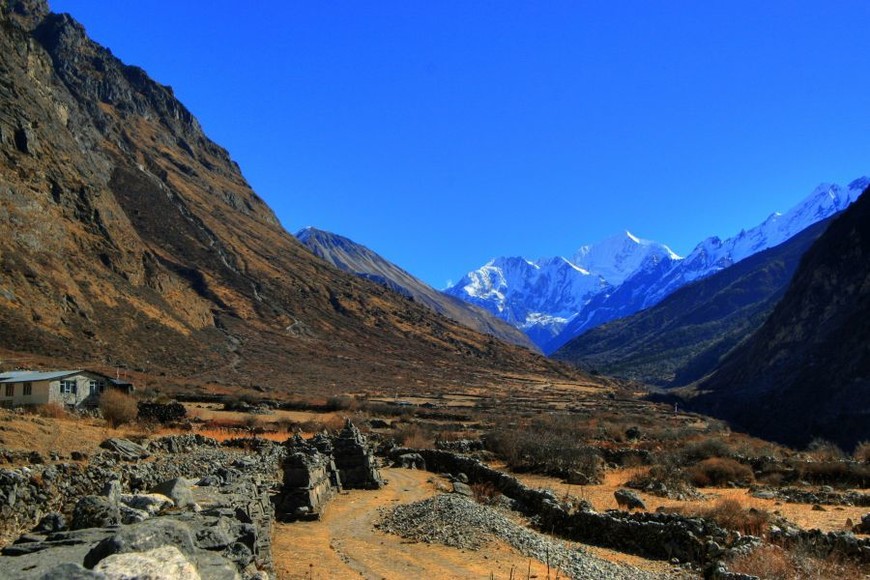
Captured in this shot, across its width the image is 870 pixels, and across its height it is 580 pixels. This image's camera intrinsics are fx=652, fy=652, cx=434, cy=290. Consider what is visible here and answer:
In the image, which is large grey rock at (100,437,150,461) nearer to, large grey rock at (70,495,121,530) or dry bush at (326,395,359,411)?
large grey rock at (70,495,121,530)

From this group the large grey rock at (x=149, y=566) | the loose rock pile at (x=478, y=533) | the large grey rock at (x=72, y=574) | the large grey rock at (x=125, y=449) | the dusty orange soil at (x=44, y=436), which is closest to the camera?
the large grey rock at (x=72, y=574)

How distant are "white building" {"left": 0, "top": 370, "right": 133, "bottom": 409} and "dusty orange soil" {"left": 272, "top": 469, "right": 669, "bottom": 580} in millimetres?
23159

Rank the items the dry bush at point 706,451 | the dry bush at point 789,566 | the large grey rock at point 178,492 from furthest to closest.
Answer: the dry bush at point 706,451, the large grey rock at point 178,492, the dry bush at point 789,566

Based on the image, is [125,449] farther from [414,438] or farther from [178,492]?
[414,438]

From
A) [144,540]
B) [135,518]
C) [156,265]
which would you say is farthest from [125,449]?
[156,265]

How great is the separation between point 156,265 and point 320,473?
80833mm

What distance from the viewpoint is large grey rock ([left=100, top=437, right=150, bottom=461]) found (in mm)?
19263

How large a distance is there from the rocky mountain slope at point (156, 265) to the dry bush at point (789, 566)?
53098 millimetres

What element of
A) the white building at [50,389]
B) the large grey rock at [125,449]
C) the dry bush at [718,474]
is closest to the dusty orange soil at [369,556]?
the large grey rock at [125,449]

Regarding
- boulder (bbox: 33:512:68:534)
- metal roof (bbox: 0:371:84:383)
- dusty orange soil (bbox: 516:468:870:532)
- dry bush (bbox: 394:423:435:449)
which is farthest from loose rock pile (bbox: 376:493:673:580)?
metal roof (bbox: 0:371:84:383)

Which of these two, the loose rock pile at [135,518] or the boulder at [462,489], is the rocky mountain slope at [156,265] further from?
the loose rock pile at [135,518]

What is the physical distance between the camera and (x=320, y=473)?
2009 centimetres

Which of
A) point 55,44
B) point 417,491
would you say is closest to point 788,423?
point 417,491

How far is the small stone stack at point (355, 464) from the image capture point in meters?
23.5
